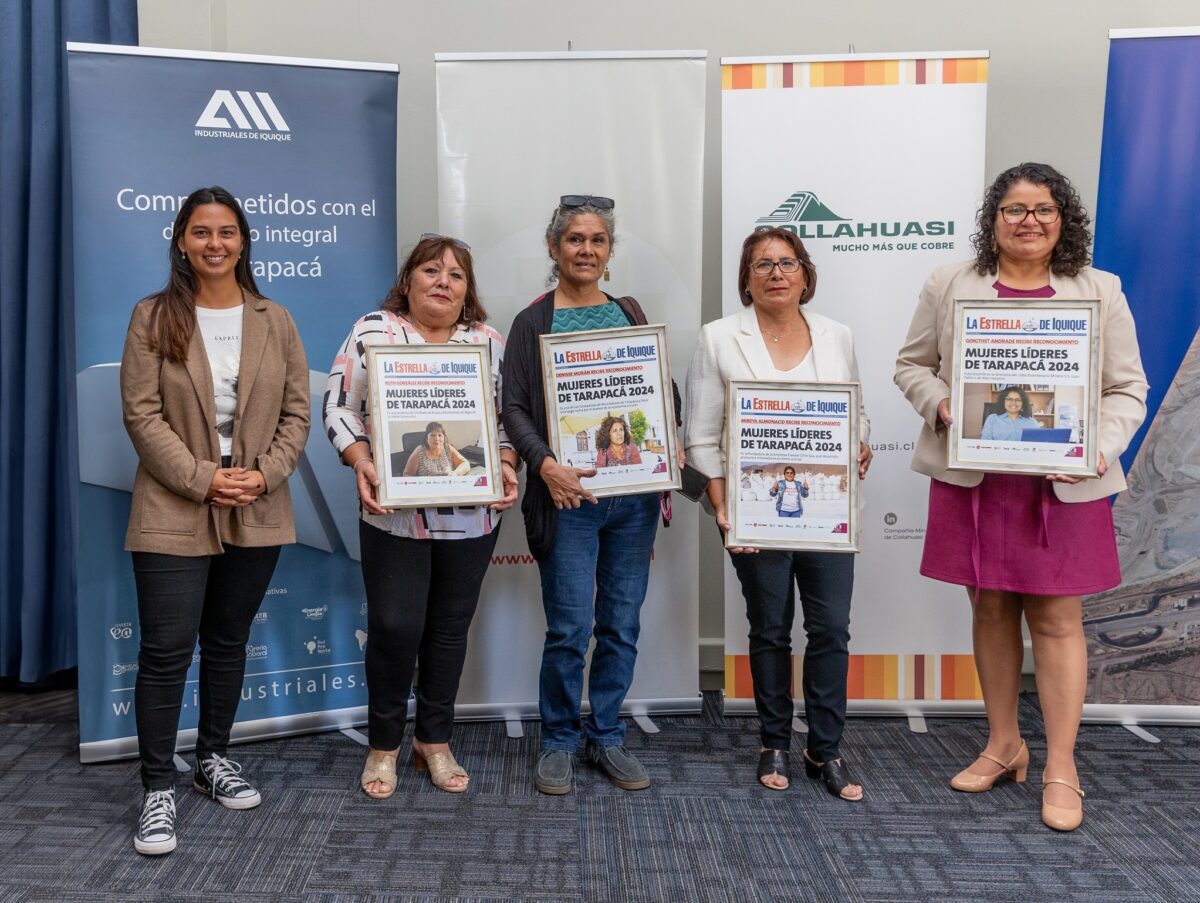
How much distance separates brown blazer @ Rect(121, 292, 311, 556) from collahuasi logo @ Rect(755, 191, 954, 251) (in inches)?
66.9

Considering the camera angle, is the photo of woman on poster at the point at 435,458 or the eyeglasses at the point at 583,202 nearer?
the photo of woman on poster at the point at 435,458

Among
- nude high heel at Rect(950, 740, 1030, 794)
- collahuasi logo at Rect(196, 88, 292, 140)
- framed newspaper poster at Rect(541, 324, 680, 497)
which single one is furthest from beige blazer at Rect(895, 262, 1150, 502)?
collahuasi logo at Rect(196, 88, 292, 140)

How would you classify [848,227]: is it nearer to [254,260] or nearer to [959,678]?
[959,678]

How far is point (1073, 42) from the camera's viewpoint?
12.3 ft

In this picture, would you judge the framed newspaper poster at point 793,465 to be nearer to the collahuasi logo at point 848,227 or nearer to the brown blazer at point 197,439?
the collahuasi logo at point 848,227

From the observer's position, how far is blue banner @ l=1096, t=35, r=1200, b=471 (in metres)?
3.10

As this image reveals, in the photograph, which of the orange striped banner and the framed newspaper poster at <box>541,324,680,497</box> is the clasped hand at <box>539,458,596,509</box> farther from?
the orange striped banner

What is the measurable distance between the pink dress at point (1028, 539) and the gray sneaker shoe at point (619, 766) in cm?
104

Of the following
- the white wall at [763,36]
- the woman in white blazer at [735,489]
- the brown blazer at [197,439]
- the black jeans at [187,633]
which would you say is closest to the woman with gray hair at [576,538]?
the woman in white blazer at [735,489]

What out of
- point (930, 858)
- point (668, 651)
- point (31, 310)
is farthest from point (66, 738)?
point (930, 858)

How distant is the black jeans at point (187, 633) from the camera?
2496 millimetres

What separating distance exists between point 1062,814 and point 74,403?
348cm

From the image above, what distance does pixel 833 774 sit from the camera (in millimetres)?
2795

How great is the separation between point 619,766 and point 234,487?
1.33 meters
